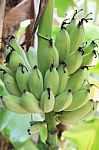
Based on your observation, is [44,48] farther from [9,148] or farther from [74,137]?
[9,148]

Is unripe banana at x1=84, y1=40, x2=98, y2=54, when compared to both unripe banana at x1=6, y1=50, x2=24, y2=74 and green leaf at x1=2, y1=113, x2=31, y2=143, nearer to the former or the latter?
unripe banana at x1=6, y1=50, x2=24, y2=74

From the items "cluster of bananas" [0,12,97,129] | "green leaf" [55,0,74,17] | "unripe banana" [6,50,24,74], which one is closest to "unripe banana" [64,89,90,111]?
"cluster of bananas" [0,12,97,129]

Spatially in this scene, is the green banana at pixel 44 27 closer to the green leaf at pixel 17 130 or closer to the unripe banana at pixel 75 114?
the unripe banana at pixel 75 114

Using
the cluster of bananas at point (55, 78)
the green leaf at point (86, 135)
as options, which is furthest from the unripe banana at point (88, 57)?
the green leaf at point (86, 135)

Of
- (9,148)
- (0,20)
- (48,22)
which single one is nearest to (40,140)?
(9,148)

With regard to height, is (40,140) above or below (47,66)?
below

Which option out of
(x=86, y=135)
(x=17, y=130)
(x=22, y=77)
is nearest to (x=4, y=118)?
(x=17, y=130)
